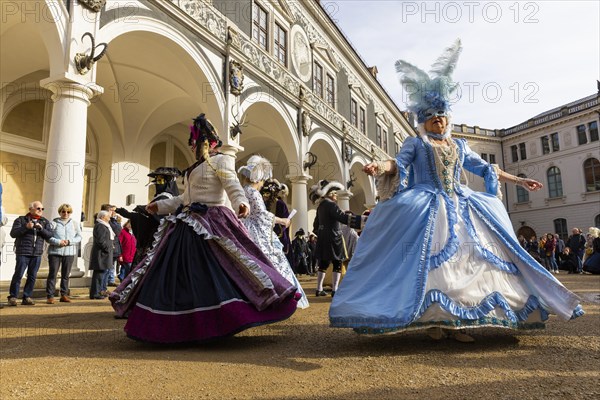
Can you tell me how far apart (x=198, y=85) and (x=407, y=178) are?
8.81 m

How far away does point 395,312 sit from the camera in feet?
8.38

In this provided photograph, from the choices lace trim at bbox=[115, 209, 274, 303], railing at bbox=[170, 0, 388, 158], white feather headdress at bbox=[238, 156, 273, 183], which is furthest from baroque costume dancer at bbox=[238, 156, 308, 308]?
railing at bbox=[170, 0, 388, 158]

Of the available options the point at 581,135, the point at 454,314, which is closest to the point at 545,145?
the point at 581,135

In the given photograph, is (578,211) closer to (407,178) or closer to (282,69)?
(282,69)

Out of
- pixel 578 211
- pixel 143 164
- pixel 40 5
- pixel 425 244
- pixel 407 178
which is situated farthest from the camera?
pixel 578 211

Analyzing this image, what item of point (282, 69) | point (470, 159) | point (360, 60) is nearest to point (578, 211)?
point (360, 60)

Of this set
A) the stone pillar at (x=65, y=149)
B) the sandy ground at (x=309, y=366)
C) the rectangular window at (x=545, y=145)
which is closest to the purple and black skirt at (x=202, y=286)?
the sandy ground at (x=309, y=366)

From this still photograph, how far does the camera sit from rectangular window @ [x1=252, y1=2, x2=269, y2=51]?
1325 centimetres

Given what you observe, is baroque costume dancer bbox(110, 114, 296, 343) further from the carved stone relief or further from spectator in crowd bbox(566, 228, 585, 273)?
spectator in crowd bbox(566, 228, 585, 273)

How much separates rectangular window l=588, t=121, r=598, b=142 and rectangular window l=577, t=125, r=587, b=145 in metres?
0.50

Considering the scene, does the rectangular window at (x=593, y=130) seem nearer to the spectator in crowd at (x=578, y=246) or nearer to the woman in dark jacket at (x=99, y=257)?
the spectator in crowd at (x=578, y=246)

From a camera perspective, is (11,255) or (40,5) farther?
(11,255)

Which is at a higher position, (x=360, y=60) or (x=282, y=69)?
(x=360, y=60)

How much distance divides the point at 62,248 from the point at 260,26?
10048 millimetres
